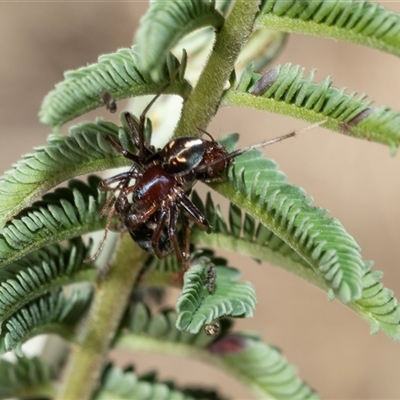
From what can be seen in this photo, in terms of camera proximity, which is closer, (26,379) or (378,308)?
(378,308)

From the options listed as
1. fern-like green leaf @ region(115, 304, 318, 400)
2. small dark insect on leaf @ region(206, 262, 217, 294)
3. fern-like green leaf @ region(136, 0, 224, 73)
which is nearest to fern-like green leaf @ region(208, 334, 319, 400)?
fern-like green leaf @ region(115, 304, 318, 400)

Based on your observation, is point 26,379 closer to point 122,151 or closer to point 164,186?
point 164,186

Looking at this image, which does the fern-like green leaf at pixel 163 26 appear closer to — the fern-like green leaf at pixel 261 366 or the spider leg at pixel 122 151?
the spider leg at pixel 122 151

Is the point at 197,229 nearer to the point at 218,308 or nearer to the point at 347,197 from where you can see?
the point at 218,308

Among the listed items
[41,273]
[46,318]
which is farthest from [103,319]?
[41,273]

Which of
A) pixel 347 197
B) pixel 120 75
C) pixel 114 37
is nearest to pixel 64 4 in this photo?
pixel 114 37

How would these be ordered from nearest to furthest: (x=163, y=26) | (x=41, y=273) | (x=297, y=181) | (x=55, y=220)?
(x=163, y=26) → (x=55, y=220) → (x=41, y=273) → (x=297, y=181)
